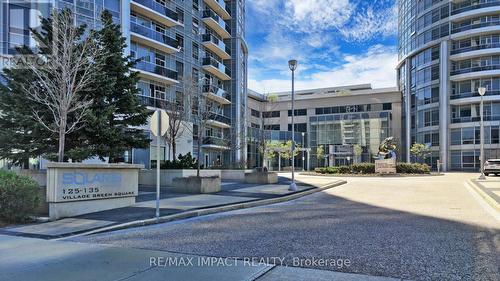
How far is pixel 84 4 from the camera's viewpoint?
29.5 m

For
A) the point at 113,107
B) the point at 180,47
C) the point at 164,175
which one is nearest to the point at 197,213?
the point at 113,107

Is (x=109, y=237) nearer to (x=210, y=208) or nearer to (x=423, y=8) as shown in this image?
(x=210, y=208)

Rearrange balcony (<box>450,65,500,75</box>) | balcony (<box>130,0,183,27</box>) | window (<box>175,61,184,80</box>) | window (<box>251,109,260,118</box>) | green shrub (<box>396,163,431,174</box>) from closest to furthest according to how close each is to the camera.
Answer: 1. balcony (<box>130,0,183,27</box>)
2. green shrub (<box>396,163,431,174</box>)
3. window (<box>175,61,184,80</box>)
4. balcony (<box>450,65,500,75</box>)
5. window (<box>251,109,260,118</box>)

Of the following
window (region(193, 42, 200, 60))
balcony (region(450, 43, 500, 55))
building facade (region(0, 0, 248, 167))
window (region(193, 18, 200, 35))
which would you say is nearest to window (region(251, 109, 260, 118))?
building facade (region(0, 0, 248, 167))

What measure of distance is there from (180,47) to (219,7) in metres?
12.0

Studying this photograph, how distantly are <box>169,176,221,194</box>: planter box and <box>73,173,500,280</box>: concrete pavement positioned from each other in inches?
241

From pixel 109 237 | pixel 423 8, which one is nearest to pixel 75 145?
pixel 109 237

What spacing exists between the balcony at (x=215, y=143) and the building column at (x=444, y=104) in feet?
115

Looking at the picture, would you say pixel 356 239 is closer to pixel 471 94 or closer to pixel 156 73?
pixel 156 73

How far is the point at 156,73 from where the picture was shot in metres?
37.9

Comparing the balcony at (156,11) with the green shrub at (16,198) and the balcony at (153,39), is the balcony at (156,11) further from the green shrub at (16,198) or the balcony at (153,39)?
the green shrub at (16,198)

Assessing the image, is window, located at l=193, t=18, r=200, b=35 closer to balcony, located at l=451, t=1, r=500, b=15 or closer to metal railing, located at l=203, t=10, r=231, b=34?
metal railing, located at l=203, t=10, r=231, b=34

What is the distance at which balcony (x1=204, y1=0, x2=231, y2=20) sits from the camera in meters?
50.9

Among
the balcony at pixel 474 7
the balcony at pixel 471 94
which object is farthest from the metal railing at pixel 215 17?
the balcony at pixel 471 94
